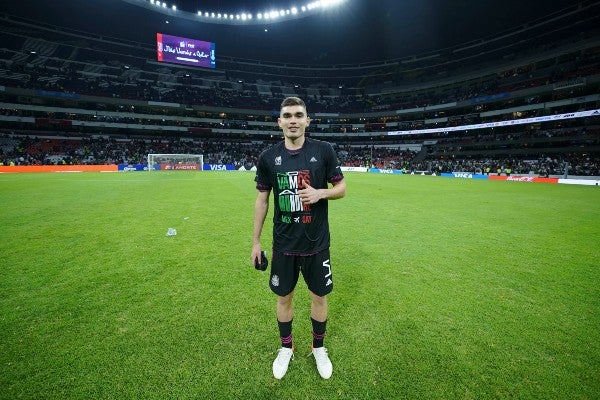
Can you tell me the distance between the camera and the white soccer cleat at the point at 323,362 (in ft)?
8.95

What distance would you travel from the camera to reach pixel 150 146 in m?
54.8

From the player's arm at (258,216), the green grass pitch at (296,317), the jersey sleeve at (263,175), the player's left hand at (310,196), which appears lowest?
the green grass pitch at (296,317)

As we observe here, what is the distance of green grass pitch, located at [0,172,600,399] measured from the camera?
261 cm

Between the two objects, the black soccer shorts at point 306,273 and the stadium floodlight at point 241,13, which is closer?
the black soccer shorts at point 306,273

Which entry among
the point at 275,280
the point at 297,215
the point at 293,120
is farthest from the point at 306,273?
the point at 293,120

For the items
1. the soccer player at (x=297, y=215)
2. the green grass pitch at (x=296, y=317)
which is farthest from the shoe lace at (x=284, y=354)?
the green grass pitch at (x=296, y=317)

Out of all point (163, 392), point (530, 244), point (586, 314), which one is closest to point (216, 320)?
point (163, 392)

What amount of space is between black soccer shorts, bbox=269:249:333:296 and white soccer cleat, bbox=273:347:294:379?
623 millimetres

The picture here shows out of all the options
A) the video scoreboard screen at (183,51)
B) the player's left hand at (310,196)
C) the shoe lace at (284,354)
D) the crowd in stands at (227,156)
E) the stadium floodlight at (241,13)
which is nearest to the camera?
the player's left hand at (310,196)

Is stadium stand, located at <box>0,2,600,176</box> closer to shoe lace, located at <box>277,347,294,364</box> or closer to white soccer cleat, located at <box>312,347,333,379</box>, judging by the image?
white soccer cleat, located at <box>312,347,333,379</box>

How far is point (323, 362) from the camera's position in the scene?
282 centimetres

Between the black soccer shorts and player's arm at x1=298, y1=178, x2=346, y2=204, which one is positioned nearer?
player's arm at x1=298, y1=178, x2=346, y2=204

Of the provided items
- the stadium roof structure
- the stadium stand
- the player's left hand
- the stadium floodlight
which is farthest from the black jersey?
the stadium floodlight

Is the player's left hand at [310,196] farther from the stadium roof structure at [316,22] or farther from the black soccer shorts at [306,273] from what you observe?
the stadium roof structure at [316,22]
